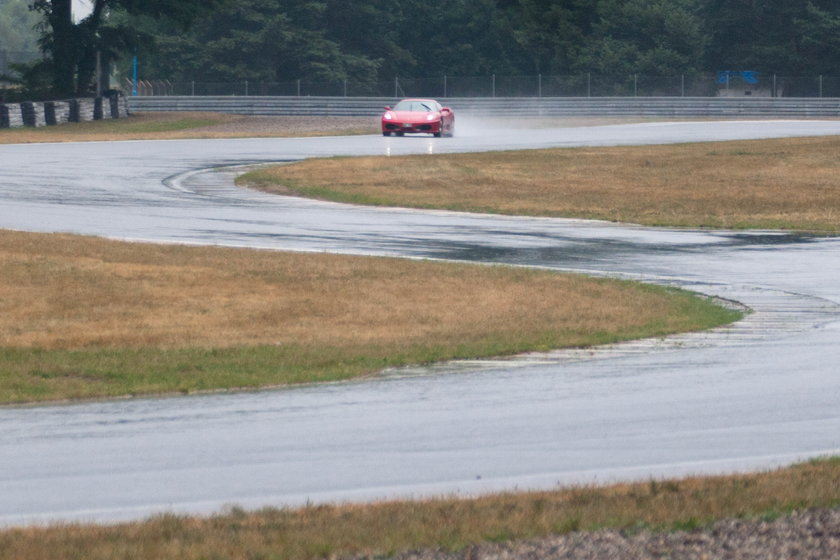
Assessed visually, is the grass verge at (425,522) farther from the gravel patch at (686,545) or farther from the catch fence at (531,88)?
the catch fence at (531,88)

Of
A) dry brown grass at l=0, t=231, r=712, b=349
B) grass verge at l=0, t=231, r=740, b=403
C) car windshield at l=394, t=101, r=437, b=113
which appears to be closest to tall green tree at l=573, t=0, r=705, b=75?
car windshield at l=394, t=101, r=437, b=113

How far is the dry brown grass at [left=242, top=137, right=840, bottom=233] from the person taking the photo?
90.7ft

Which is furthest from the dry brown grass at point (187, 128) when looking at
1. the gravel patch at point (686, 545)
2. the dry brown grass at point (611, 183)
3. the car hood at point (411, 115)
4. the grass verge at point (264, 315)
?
the gravel patch at point (686, 545)

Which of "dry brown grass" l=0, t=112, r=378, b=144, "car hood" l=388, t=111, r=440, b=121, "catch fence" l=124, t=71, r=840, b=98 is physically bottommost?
"dry brown grass" l=0, t=112, r=378, b=144

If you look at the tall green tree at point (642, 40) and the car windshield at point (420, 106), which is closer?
the car windshield at point (420, 106)

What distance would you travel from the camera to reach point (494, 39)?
98625mm

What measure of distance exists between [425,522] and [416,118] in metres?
43.8

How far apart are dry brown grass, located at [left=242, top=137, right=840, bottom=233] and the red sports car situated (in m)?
8.32

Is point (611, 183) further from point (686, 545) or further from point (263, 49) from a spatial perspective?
point (263, 49)

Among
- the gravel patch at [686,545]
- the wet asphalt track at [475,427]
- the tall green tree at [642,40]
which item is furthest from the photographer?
the tall green tree at [642,40]

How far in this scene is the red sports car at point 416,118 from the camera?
49.4 meters

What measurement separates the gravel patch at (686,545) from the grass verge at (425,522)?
3.9 inches

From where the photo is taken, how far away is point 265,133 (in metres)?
54.3

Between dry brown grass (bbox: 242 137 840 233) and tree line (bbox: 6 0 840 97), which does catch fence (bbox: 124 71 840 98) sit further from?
dry brown grass (bbox: 242 137 840 233)
